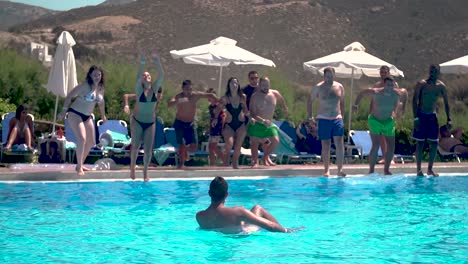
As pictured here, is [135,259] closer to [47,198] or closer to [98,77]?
[47,198]

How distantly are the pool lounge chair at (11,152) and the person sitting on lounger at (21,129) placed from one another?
0.10 meters

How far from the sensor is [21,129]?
605 inches

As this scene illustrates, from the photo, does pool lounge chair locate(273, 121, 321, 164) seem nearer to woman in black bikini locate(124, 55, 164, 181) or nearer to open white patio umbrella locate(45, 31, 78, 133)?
open white patio umbrella locate(45, 31, 78, 133)

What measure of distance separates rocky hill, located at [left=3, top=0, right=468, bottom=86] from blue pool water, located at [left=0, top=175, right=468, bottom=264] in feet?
133

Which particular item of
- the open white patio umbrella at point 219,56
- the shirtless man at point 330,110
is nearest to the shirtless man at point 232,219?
the shirtless man at point 330,110

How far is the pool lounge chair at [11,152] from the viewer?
49.8 feet

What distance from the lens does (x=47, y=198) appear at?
1180cm

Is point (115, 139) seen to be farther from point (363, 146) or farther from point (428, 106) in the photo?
point (428, 106)

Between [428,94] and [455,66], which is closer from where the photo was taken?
[428,94]

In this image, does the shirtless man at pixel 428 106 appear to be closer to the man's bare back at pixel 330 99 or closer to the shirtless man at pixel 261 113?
the man's bare back at pixel 330 99

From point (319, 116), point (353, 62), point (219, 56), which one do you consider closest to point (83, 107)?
point (319, 116)

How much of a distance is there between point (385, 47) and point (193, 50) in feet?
148

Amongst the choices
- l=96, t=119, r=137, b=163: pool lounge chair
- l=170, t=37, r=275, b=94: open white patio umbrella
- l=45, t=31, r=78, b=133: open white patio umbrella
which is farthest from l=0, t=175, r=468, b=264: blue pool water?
l=170, t=37, r=275, b=94: open white patio umbrella

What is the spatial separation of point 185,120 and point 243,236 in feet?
20.5
